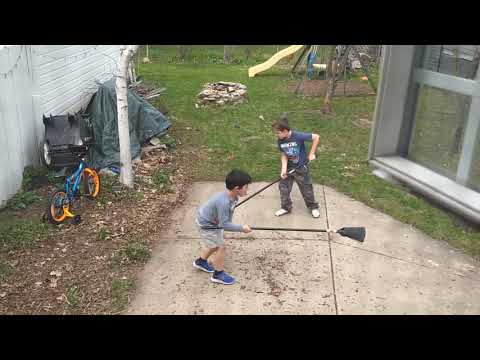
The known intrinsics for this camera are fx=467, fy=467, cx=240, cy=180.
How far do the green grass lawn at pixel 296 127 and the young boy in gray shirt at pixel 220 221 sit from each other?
9.32 feet

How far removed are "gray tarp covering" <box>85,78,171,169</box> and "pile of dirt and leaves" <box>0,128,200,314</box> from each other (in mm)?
659

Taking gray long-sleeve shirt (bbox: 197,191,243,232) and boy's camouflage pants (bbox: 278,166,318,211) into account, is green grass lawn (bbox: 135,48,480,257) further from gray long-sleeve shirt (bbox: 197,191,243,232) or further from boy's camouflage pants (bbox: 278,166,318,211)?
gray long-sleeve shirt (bbox: 197,191,243,232)

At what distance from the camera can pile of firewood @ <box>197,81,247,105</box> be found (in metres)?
12.4

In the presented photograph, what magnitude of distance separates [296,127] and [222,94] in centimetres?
298

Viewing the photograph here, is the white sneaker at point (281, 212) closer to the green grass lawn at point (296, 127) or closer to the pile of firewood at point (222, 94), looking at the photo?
the green grass lawn at point (296, 127)

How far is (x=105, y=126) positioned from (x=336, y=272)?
478 cm

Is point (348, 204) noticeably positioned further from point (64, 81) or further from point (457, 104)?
point (64, 81)

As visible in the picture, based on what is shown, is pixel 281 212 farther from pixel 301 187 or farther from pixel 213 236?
pixel 213 236

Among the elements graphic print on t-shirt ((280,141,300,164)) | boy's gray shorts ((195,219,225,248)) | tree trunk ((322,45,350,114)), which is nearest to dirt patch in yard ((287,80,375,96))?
tree trunk ((322,45,350,114))

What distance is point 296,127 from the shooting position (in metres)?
10.4

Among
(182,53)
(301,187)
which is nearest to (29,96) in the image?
(301,187)

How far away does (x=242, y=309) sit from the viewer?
14.4 ft

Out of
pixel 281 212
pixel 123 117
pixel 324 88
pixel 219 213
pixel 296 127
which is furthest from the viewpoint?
pixel 324 88

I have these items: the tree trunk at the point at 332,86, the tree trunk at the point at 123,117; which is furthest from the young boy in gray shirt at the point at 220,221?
the tree trunk at the point at 332,86
